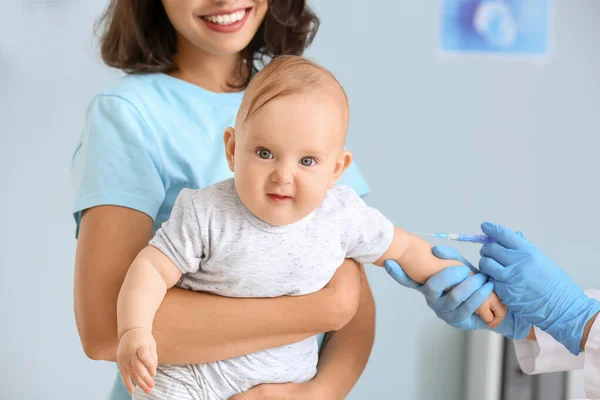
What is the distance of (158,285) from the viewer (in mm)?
1064

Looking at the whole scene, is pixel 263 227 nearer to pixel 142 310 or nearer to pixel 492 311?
pixel 142 310

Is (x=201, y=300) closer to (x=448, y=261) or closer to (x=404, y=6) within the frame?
(x=448, y=261)

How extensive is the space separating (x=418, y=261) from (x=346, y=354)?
0.74 ft

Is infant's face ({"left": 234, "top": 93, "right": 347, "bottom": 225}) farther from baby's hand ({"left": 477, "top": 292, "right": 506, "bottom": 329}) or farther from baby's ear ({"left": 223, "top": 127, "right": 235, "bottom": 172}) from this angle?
baby's hand ({"left": 477, "top": 292, "right": 506, "bottom": 329})

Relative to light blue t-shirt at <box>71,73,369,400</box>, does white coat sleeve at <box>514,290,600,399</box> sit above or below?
below

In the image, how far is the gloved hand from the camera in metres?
1.31

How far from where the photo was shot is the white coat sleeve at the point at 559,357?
55.1 inches

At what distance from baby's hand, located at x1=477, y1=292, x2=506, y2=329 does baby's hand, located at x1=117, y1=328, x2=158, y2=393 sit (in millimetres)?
674

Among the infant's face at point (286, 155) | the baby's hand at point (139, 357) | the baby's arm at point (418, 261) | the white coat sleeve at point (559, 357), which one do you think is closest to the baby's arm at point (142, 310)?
the baby's hand at point (139, 357)

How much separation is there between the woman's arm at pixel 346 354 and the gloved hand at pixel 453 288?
0.14m

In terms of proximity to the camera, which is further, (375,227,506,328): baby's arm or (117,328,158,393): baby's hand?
(375,227,506,328): baby's arm

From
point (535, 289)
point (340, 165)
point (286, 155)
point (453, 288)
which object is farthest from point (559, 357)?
point (286, 155)

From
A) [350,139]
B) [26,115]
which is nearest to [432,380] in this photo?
[350,139]

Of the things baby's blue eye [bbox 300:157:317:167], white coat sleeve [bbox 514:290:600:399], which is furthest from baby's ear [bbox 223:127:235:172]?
white coat sleeve [bbox 514:290:600:399]
